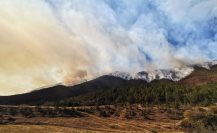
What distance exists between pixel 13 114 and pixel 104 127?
35906 mm

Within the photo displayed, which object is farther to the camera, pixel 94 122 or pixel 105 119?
pixel 105 119

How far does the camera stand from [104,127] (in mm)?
135875

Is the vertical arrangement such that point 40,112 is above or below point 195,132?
above

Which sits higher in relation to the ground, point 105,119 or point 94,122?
point 105,119

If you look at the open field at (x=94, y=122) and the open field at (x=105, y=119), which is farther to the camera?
the open field at (x=94, y=122)

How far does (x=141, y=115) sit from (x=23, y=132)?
7630 centimetres

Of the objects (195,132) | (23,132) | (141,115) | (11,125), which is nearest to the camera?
(195,132)

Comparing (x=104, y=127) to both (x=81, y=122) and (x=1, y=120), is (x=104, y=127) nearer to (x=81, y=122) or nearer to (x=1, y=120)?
(x=81, y=122)

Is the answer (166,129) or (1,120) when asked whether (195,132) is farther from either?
(1,120)

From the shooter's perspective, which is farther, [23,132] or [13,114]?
[13,114]

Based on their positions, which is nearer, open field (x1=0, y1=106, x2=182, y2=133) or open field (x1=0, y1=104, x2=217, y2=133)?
open field (x1=0, y1=104, x2=217, y2=133)

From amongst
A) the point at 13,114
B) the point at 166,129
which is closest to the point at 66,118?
the point at 13,114

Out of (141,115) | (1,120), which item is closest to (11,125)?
(1,120)

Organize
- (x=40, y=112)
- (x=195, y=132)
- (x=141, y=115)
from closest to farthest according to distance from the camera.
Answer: (x=195, y=132) → (x=40, y=112) → (x=141, y=115)
